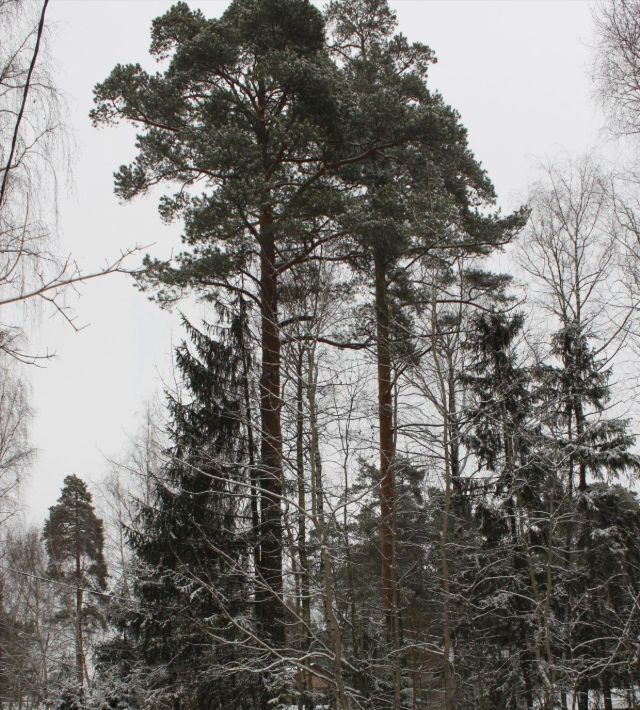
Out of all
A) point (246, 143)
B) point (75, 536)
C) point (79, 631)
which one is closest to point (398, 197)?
point (246, 143)

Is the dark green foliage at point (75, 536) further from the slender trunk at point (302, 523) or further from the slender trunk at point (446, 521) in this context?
the slender trunk at point (446, 521)

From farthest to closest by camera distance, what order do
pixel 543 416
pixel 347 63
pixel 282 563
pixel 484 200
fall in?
pixel 347 63 → pixel 484 200 → pixel 282 563 → pixel 543 416

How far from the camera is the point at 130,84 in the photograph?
1119 centimetres

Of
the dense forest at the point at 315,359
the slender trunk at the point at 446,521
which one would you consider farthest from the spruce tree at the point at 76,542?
the slender trunk at the point at 446,521

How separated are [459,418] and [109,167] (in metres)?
6.92

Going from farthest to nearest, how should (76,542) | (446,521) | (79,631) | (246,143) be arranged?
(76,542), (79,631), (246,143), (446,521)

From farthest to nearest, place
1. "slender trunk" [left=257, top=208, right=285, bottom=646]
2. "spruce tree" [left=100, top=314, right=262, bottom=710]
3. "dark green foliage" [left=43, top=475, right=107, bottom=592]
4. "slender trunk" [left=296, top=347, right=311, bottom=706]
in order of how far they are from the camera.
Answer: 1. "dark green foliage" [left=43, top=475, right=107, bottom=592]
2. "spruce tree" [left=100, top=314, right=262, bottom=710]
3. "slender trunk" [left=257, top=208, right=285, bottom=646]
4. "slender trunk" [left=296, top=347, right=311, bottom=706]

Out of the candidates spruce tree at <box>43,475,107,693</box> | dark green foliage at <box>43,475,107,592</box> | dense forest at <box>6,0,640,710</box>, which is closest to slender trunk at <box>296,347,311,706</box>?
dense forest at <box>6,0,640,710</box>

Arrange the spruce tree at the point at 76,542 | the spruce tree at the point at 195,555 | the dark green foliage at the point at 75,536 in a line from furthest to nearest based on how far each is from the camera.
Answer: the dark green foliage at the point at 75,536 → the spruce tree at the point at 76,542 → the spruce tree at the point at 195,555

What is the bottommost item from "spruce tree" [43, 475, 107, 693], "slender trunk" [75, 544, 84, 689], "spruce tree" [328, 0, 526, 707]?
"slender trunk" [75, 544, 84, 689]

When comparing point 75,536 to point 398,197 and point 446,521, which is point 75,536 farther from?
point 446,521

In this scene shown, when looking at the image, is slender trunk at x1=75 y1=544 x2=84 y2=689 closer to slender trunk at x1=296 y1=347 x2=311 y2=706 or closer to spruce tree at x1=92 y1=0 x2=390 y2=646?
slender trunk at x1=296 y1=347 x2=311 y2=706

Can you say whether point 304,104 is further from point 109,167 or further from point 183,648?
point 183,648

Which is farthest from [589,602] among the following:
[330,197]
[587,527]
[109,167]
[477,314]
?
[109,167]
